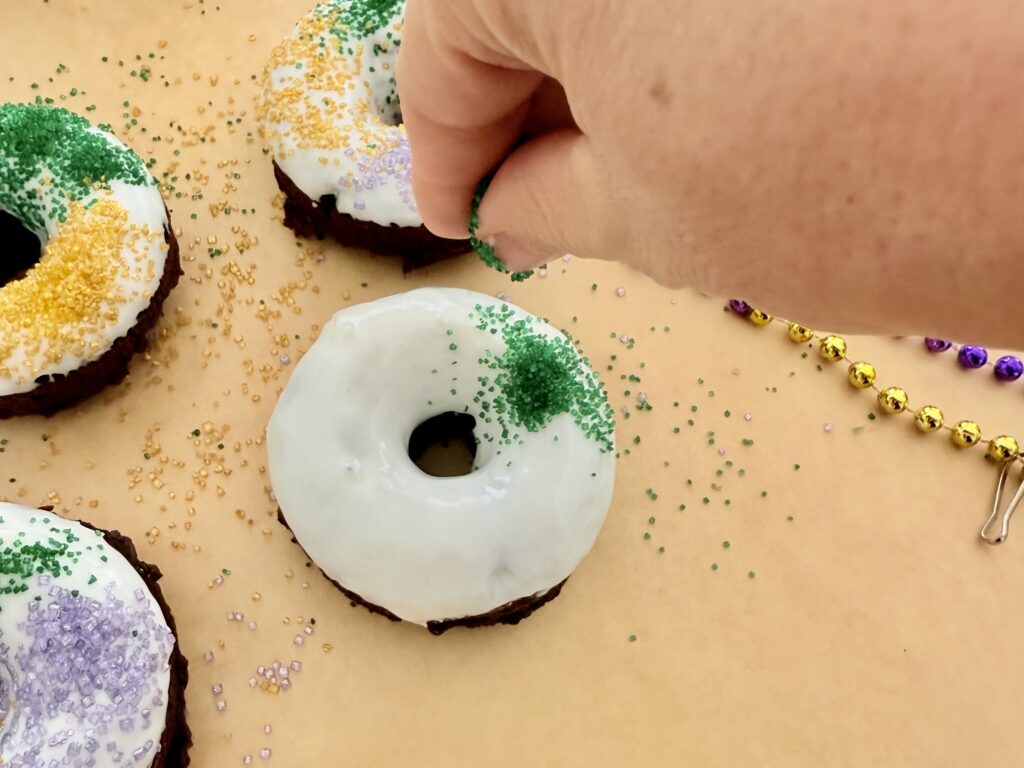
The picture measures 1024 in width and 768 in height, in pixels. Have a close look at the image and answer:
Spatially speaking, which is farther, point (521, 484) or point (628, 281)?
point (628, 281)

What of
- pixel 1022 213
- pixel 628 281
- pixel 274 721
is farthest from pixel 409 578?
pixel 1022 213

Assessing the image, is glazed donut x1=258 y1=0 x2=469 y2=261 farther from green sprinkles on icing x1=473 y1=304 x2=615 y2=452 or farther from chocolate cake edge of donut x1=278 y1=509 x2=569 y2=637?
chocolate cake edge of donut x1=278 y1=509 x2=569 y2=637

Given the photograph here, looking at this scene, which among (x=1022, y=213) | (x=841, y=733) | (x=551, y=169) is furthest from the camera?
(x=841, y=733)

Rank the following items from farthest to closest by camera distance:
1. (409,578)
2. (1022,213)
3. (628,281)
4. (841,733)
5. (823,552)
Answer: (628,281) → (823,552) → (841,733) → (409,578) → (1022,213)

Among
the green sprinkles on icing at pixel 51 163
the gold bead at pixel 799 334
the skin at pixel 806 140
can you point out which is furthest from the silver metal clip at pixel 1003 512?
the green sprinkles on icing at pixel 51 163

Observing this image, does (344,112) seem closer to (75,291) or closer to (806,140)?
(75,291)

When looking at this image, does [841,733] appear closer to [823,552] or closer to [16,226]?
[823,552]

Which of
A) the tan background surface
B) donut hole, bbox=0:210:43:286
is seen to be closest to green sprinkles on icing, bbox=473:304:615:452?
the tan background surface
